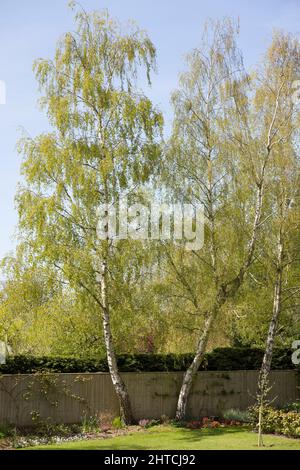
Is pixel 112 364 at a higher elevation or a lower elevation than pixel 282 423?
higher

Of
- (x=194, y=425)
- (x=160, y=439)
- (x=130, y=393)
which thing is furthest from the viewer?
(x=130, y=393)

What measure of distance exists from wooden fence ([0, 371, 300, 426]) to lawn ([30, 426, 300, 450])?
6.80 ft

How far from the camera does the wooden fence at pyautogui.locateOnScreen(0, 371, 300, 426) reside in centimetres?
1634

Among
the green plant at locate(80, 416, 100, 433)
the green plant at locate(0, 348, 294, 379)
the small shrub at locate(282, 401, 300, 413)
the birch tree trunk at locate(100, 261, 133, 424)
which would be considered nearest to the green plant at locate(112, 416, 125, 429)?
the birch tree trunk at locate(100, 261, 133, 424)

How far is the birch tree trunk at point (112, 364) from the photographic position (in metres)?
16.9

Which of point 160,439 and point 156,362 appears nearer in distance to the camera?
point 160,439

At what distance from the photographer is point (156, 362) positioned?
742 inches

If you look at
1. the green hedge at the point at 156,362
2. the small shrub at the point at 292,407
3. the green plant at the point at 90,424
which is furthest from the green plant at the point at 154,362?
the small shrub at the point at 292,407

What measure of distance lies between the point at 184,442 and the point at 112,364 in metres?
3.83

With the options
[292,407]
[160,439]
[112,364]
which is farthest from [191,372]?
[160,439]

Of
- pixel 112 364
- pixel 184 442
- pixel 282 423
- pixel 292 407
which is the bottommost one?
pixel 292 407

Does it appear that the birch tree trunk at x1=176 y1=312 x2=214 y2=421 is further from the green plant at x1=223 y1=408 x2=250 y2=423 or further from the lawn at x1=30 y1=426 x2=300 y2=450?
the lawn at x1=30 y1=426 x2=300 y2=450

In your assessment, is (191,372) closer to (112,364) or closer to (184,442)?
(112,364)

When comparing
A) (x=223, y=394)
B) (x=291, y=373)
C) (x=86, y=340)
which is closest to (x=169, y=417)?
(x=223, y=394)
